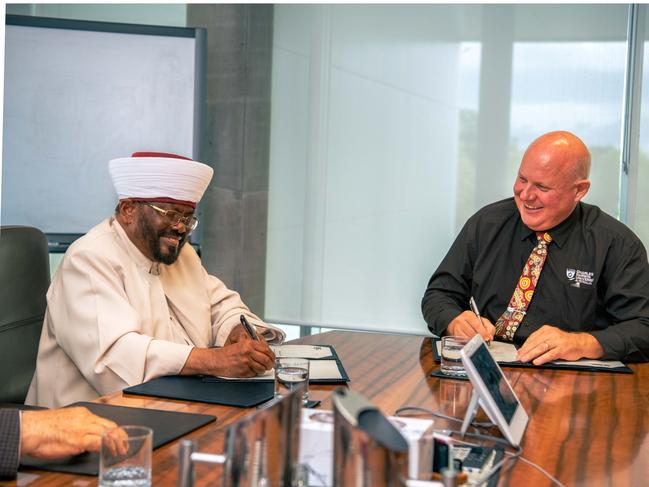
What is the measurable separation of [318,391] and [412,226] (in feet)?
11.7

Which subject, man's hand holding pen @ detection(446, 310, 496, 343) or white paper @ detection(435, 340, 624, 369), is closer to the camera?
white paper @ detection(435, 340, 624, 369)

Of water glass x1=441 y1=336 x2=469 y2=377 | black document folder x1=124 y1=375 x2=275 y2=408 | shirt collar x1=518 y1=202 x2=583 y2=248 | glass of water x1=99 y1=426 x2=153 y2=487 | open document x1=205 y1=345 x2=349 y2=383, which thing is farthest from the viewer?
shirt collar x1=518 y1=202 x2=583 y2=248

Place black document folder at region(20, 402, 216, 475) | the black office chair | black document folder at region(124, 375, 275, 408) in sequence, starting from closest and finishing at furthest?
black document folder at region(20, 402, 216, 475)
black document folder at region(124, 375, 275, 408)
the black office chair

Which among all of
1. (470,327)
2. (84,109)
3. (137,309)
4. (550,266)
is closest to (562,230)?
(550,266)

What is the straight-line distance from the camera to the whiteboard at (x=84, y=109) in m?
4.84

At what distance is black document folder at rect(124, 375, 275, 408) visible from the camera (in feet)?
6.80

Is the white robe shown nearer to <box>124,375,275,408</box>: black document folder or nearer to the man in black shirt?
<box>124,375,275,408</box>: black document folder

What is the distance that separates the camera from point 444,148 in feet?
18.3

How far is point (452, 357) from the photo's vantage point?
2.47m

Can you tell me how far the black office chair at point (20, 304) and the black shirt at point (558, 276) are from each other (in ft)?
4.47

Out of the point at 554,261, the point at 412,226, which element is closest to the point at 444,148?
the point at 412,226

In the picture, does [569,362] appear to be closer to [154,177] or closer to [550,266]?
[550,266]

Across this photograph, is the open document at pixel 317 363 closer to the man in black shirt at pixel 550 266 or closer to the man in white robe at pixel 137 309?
the man in white robe at pixel 137 309

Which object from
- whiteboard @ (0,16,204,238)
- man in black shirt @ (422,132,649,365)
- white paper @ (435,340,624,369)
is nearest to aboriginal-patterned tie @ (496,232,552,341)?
man in black shirt @ (422,132,649,365)
